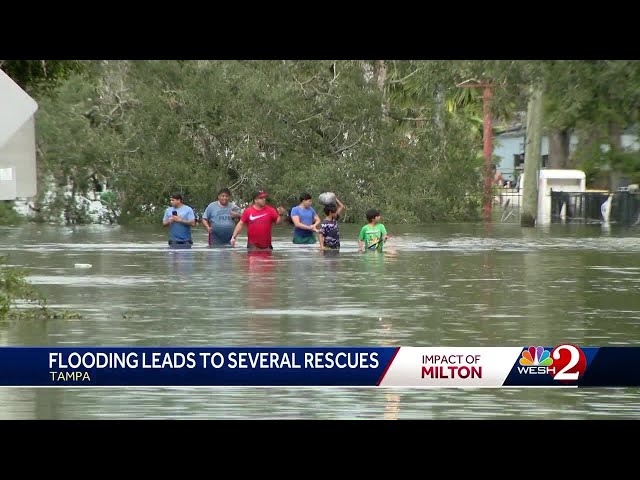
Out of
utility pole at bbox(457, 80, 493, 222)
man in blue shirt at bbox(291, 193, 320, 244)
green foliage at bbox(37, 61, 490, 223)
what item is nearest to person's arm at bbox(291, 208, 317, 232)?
man in blue shirt at bbox(291, 193, 320, 244)

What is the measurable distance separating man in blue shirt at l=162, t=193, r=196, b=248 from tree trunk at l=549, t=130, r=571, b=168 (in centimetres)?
4151

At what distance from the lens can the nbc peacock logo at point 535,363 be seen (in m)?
13.3

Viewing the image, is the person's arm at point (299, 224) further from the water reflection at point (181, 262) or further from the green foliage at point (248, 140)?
the green foliage at point (248, 140)

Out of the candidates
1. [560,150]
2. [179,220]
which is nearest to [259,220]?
[179,220]

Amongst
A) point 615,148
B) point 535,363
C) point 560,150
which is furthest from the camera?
point 560,150

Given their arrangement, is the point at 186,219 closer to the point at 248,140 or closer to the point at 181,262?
the point at 181,262

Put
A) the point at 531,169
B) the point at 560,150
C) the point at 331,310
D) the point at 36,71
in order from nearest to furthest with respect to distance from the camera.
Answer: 1. the point at 36,71
2. the point at 331,310
3. the point at 531,169
4. the point at 560,150

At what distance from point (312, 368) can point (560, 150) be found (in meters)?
61.2

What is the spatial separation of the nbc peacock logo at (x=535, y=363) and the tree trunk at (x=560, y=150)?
59517mm

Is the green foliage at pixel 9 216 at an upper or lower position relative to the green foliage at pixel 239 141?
lower

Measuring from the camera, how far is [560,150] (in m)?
73.4

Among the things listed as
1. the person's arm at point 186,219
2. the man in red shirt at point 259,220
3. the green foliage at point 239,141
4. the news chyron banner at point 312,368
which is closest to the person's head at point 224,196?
the man in red shirt at point 259,220

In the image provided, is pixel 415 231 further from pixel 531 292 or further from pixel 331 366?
pixel 331 366

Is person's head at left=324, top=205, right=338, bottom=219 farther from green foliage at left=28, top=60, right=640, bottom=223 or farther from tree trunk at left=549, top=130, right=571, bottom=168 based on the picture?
tree trunk at left=549, top=130, right=571, bottom=168
